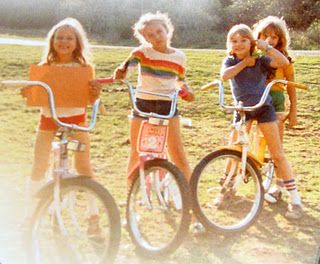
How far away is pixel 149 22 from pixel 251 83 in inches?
12.8

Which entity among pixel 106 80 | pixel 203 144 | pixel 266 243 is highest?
pixel 106 80

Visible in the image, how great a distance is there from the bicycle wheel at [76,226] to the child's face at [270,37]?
1.51 ft

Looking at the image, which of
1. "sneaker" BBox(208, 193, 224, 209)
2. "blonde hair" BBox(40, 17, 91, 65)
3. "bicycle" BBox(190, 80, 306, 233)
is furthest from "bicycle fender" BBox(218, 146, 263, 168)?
"blonde hair" BBox(40, 17, 91, 65)

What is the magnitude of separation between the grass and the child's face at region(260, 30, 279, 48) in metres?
0.06

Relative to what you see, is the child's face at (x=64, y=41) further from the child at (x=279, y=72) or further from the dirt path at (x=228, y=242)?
the child at (x=279, y=72)

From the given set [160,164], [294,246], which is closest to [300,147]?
[294,246]

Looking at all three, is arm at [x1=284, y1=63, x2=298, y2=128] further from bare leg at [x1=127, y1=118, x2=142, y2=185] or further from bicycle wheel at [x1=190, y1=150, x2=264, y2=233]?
bare leg at [x1=127, y1=118, x2=142, y2=185]

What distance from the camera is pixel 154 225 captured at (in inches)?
63.7

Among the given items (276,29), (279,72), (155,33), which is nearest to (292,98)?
(279,72)

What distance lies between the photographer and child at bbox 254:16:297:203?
162 centimetres

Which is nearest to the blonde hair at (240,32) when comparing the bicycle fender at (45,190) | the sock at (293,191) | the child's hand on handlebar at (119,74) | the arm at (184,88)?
the arm at (184,88)

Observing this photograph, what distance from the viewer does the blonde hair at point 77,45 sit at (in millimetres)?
1417

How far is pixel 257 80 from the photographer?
1710mm

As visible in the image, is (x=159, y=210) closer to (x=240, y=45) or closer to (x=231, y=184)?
(x=231, y=184)
